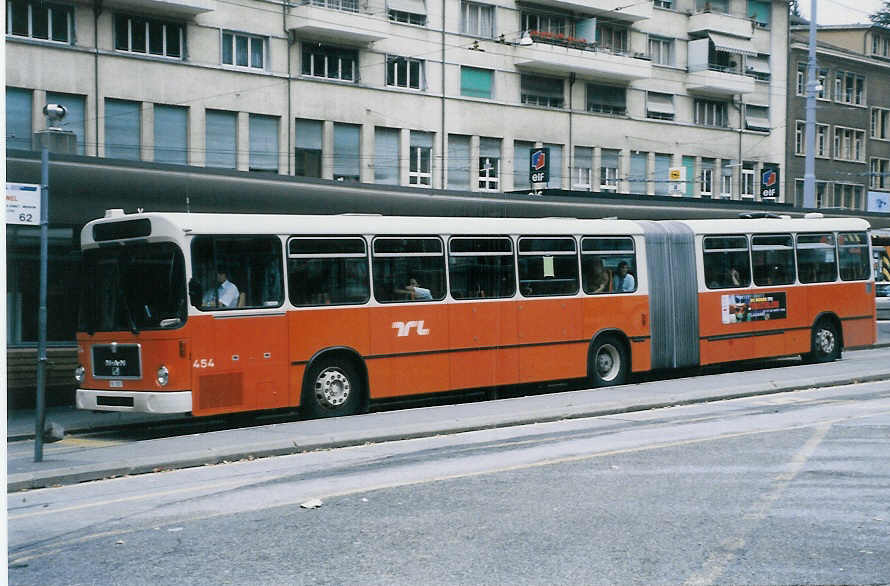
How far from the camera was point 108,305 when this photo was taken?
45.6 feet

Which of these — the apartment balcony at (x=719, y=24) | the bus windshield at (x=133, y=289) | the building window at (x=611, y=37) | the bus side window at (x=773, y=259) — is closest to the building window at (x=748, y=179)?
the apartment balcony at (x=719, y=24)

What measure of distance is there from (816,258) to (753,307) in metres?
2.24

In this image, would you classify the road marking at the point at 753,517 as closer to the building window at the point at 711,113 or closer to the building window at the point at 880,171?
the building window at the point at 711,113

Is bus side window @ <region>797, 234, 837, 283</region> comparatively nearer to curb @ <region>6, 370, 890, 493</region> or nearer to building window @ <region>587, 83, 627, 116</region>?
curb @ <region>6, 370, 890, 493</region>

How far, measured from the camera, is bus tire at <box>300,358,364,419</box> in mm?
14469

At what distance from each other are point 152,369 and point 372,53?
2726 cm

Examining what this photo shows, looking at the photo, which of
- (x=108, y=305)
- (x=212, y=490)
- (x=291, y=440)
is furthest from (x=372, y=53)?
(x=212, y=490)

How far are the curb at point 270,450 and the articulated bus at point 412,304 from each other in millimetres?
2206

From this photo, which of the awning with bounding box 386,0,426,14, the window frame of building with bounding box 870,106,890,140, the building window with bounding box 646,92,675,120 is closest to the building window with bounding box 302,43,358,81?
the awning with bounding box 386,0,426,14

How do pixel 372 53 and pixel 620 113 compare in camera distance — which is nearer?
pixel 372 53

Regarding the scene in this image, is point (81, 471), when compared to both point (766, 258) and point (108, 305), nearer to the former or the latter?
point (108, 305)

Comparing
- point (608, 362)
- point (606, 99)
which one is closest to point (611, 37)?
point (606, 99)

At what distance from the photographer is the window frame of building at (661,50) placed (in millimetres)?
49125

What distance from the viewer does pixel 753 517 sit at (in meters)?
7.52
